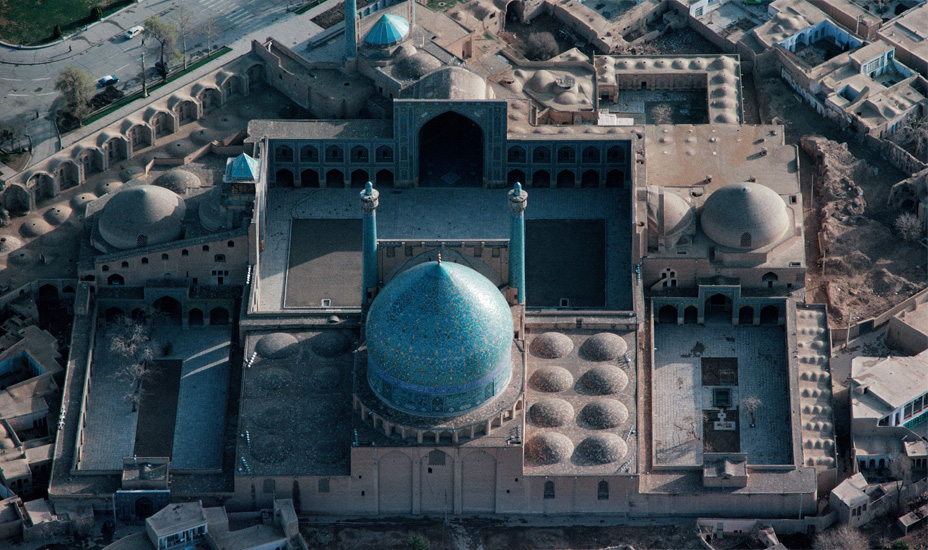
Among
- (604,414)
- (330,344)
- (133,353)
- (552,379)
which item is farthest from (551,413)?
(133,353)

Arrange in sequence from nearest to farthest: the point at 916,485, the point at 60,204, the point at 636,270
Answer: the point at 916,485 < the point at 636,270 < the point at 60,204

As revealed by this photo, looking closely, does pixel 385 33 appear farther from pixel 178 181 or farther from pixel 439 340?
pixel 439 340

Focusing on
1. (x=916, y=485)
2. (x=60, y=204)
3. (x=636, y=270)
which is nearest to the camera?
(x=916, y=485)

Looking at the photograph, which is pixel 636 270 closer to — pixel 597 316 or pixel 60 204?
pixel 597 316

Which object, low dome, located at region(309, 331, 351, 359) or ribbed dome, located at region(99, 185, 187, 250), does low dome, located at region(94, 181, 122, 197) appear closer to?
ribbed dome, located at region(99, 185, 187, 250)

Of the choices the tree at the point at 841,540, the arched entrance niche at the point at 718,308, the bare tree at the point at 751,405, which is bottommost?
the tree at the point at 841,540

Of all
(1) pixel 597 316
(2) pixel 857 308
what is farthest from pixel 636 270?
(2) pixel 857 308

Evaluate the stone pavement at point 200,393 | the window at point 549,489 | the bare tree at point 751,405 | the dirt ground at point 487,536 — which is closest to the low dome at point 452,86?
the stone pavement at point 200,393

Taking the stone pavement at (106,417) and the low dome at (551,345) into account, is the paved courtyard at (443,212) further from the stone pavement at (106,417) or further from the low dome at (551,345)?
the stone pavement at (106,417)
